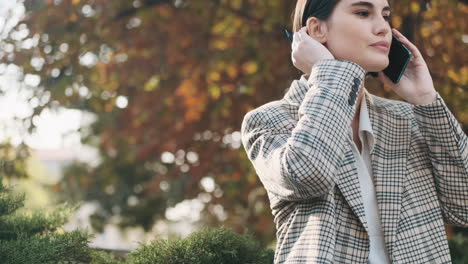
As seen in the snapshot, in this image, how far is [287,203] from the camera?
2230 millimetres

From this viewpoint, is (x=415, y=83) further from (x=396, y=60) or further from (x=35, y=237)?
(x=35, y=237)

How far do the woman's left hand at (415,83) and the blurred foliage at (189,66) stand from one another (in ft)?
7.85

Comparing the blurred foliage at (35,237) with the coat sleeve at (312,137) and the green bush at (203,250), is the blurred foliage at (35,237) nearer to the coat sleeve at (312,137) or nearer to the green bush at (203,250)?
the green bush at (203,250)

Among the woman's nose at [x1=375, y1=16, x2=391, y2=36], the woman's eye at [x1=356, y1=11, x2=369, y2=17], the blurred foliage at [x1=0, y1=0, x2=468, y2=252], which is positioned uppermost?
the blurred foliage at [x1=0, y1=0, x2=468, y2=252]

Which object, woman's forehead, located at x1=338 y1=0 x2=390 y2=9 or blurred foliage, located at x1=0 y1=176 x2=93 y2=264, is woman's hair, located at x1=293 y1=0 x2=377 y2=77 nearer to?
woman's forehead, located at x1=338 y1=0 x2=390 y2=9

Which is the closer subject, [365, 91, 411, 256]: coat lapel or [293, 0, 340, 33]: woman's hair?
[365, 91, 411, 256]: coat lapel

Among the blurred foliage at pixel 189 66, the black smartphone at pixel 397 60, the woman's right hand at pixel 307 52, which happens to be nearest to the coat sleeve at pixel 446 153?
the black smartphone at pixel 397 60

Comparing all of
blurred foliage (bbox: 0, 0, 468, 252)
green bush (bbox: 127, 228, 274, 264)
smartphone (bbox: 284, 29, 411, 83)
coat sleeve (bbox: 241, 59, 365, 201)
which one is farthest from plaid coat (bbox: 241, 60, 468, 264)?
blurred foliage (bbox: 0, 0, 468, 252)

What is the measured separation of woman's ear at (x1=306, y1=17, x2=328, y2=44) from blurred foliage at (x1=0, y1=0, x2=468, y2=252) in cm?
252

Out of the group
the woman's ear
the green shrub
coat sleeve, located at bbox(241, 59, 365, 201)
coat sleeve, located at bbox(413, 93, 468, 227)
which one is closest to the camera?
coat sleeve, located at bbox(241, 59, 365, 201)

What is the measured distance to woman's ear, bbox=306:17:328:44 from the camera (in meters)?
2.37

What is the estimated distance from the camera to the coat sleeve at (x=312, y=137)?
1.97 metres

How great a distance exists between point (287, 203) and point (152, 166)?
11.5 m

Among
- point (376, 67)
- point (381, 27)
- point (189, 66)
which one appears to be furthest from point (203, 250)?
point (189, 66)
